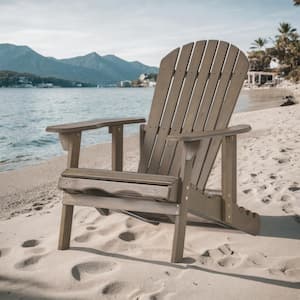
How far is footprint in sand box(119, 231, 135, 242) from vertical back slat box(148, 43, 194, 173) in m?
0.48

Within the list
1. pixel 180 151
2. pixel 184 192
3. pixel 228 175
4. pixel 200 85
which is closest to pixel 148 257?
pixel 184 192

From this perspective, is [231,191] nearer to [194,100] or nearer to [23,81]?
[194,100]

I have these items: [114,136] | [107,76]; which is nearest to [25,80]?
[107,76]

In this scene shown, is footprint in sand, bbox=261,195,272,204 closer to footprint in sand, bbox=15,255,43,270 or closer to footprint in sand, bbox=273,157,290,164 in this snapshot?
footprint in sand, bbox=273,157,290,164

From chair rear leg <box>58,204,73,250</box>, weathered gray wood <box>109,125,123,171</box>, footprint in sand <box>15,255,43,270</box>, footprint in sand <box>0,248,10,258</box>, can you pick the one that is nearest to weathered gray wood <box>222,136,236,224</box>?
weathered gray wood <box>109,125,123,171</box>

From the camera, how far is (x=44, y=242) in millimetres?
2408

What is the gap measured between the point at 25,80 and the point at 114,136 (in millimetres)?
81393

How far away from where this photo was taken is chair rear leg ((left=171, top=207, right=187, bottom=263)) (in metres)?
2.04

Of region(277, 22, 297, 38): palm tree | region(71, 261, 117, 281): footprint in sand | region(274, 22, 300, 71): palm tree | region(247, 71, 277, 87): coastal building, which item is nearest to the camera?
region(71, 261, 117, 281): footprint in sand

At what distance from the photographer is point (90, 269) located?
79.7 inches

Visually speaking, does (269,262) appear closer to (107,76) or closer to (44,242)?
(44,242)

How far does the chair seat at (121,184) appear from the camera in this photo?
198cm

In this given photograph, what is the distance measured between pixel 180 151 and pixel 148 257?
0.80 meters

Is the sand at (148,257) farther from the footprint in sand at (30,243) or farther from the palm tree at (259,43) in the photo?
the palm tree at (259,43)
